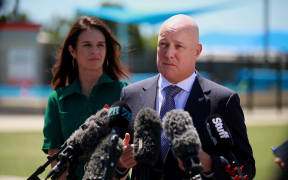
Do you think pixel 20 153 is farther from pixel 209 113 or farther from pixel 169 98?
pixel 209 113

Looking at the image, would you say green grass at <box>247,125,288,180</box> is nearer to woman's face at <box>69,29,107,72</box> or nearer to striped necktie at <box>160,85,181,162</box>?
woman's face at <box>69,29,107,72</box>

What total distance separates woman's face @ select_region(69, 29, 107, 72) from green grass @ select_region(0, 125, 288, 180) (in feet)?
12.4

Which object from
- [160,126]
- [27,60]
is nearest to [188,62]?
[160,126]

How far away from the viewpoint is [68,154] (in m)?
2.32

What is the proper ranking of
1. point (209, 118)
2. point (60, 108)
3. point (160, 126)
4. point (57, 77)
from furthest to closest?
point (57, 77) → point (60, 108) → point (209, 118) → point (160, 126)

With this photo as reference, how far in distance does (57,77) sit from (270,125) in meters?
13.5

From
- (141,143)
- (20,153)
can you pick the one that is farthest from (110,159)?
(20,153)

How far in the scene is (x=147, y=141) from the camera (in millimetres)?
2211

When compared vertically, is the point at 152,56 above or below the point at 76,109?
below

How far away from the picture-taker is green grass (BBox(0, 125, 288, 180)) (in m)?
9.05

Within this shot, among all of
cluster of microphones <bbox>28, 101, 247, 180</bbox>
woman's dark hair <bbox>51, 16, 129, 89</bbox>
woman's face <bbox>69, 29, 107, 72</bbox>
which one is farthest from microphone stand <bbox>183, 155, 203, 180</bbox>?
woman's dark hair <bbox>51, 16, 129, 89</bbox>

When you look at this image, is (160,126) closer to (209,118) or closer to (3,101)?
(209,118)

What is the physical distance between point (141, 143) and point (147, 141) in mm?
48

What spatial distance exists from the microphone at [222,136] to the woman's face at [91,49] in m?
1.82
